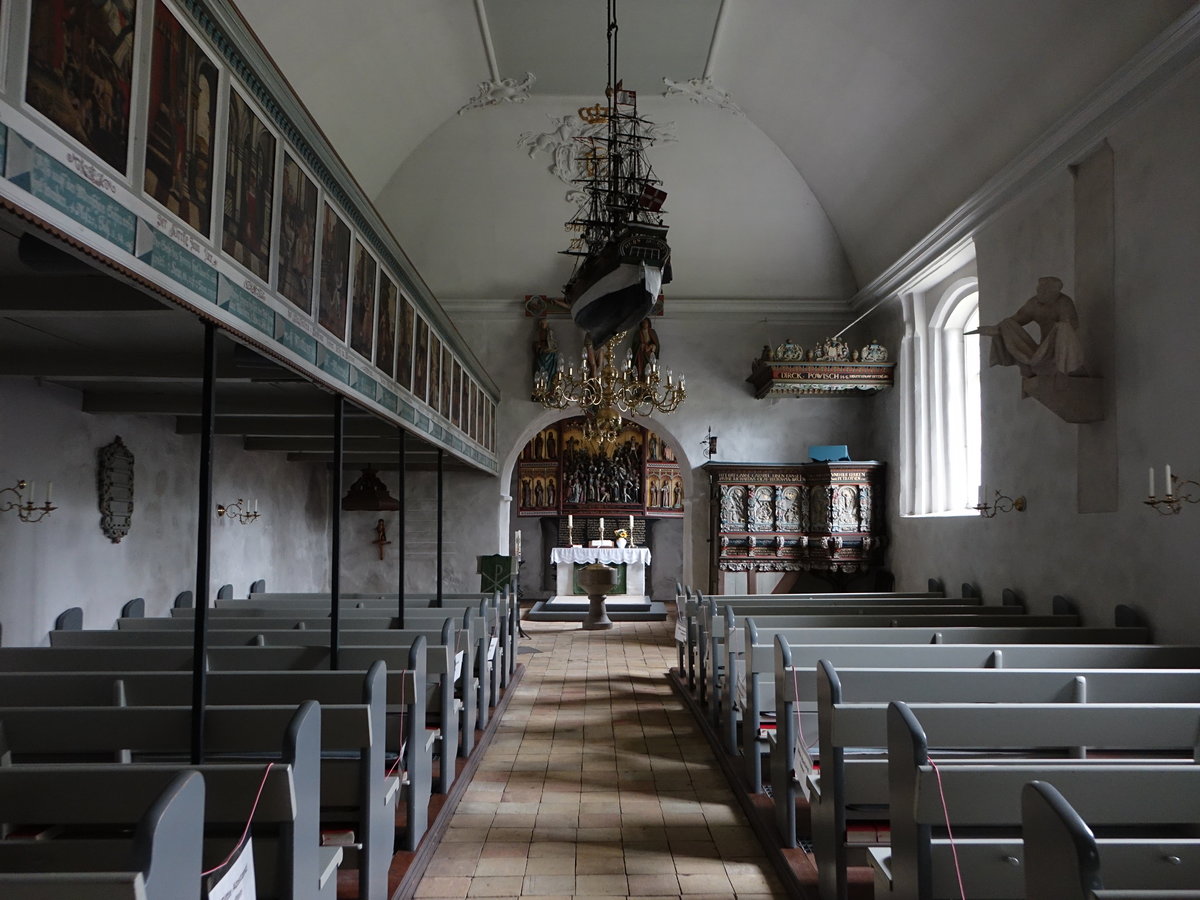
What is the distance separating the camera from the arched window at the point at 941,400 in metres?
12.3

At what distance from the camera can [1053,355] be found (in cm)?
767

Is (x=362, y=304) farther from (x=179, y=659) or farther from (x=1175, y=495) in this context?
(x=1175, y=495)

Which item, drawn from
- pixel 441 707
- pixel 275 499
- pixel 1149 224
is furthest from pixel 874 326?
pixel 441 707

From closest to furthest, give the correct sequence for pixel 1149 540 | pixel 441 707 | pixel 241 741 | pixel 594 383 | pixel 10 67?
pixel 10 67
pixel 241 741
pixel 441 707
pixel 1149 540
pixel 594 383

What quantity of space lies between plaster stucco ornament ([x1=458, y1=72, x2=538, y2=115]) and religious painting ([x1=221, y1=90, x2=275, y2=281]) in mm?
9962

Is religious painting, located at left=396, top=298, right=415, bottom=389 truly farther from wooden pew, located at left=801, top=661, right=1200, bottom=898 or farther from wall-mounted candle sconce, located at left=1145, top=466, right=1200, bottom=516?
wall-mounted candle sconce, located at left=1145, top=466, right=1200, bottom=516

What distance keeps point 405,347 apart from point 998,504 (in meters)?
6.69

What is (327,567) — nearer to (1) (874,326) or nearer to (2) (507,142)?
(2) (507,142)

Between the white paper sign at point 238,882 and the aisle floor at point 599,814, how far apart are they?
7.93ft

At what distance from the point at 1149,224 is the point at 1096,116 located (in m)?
1.30

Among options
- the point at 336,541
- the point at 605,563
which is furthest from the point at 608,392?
the point at 605,563

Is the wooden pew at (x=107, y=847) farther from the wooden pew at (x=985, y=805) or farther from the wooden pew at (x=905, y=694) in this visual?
the wooden pew at (x=905, y=694)

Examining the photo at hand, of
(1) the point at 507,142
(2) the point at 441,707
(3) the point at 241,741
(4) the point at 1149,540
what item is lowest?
(2) the point at 441,707

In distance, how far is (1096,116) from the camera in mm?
7883
